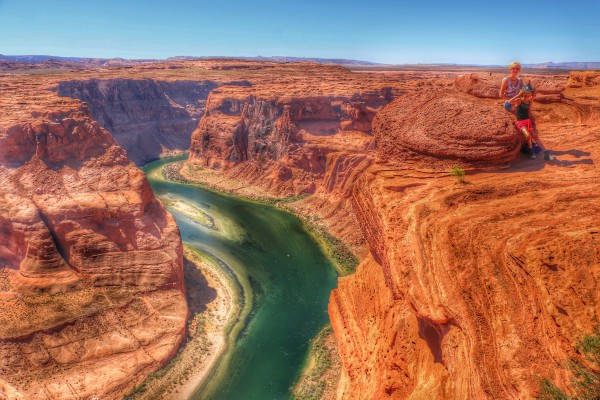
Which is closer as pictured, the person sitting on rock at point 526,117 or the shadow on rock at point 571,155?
the shadow on rock at point 571,155

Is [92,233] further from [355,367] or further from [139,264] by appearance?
[355,367]

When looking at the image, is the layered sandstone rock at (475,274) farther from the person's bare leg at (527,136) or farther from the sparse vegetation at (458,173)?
the person's bare leg at (527,136)

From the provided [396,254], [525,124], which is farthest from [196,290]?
[525,124]

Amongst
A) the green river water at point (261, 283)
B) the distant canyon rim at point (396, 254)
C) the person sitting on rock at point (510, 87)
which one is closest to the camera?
the distant canyon rim at point (396, 254)

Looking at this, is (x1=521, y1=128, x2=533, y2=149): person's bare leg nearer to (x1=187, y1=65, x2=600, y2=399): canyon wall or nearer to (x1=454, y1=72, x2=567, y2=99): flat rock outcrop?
(x1=187, y1=65, x2=600, y2=399): canyon wall

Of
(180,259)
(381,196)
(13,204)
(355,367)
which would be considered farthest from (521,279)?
(13,204)

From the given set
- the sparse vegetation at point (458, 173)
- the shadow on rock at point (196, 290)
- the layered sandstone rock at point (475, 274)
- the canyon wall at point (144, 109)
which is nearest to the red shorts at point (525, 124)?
the layered sandstone rock at point (475, 274)
